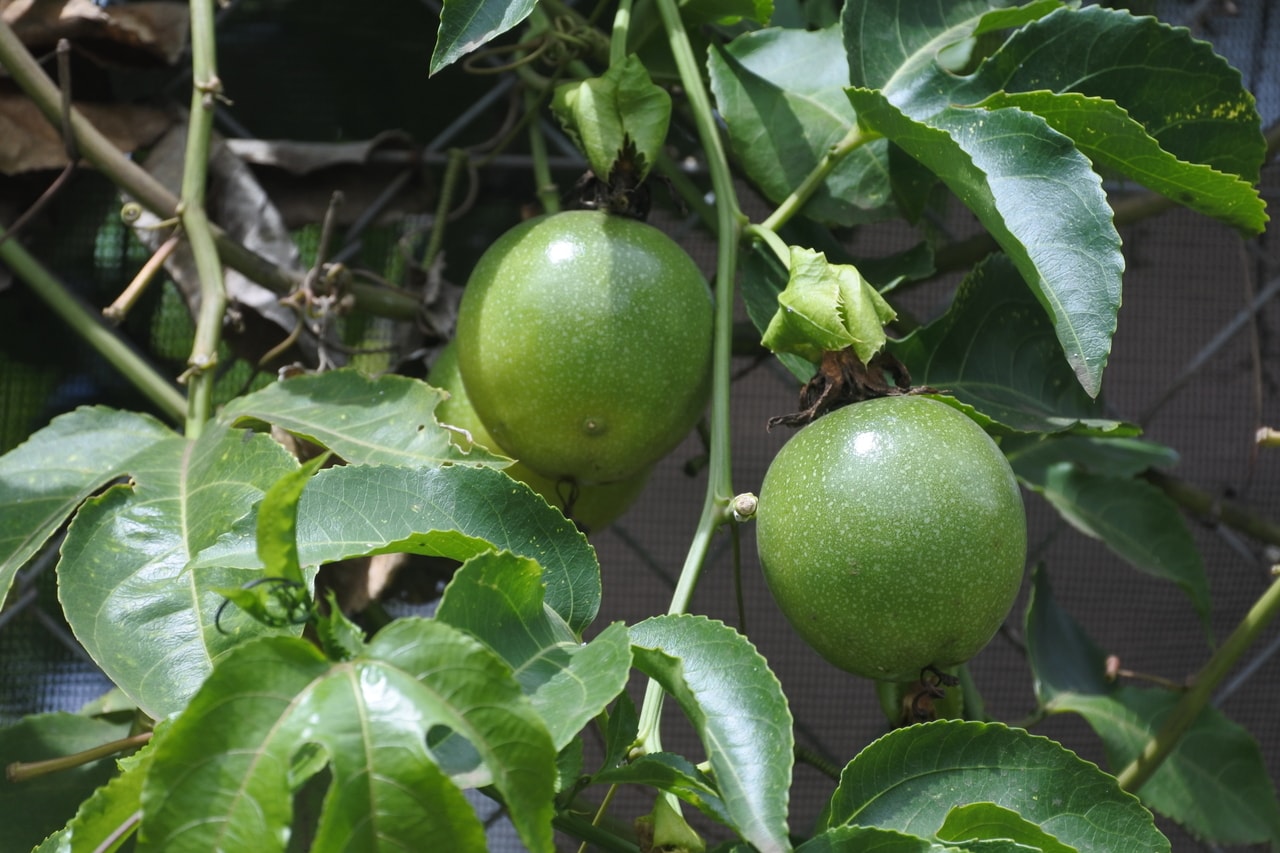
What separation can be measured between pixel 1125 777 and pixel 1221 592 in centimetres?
28

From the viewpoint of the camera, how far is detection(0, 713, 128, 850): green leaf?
2.24 ft

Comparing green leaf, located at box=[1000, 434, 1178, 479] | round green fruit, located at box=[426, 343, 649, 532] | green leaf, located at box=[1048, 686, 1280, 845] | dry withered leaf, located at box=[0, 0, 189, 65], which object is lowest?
green leaf, located at box=[1048, 686, 1280, 845]

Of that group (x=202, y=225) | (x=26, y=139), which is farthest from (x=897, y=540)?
(x=26, y=139)

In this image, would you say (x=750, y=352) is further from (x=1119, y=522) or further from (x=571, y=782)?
(x=571, y=782)

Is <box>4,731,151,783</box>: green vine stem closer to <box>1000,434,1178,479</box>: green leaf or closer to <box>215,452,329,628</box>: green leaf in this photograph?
<box>215,452,329,628</box>: green leaf

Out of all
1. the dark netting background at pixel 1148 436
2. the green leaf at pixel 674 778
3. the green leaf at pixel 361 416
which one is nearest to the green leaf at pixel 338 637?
the green leaf at pixel 674 778

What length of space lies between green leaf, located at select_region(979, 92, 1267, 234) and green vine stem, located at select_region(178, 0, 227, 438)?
19.5 inches

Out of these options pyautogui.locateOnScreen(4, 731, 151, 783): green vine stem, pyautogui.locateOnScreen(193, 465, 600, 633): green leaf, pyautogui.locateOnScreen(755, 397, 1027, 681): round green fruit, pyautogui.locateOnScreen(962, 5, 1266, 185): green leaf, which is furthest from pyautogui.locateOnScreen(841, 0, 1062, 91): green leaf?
pyautogui.locateOnScreen(4, 731, 151, 783): green vine stem

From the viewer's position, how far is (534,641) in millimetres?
432

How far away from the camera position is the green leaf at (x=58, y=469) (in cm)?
63

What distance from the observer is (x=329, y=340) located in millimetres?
856

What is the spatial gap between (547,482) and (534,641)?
286 millimetres

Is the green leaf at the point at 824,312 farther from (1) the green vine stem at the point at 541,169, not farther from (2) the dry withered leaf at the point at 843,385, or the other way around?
(1) the green vine stem at the point at 541,169

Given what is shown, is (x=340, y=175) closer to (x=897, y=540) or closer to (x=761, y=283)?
(x=761, y=283)
